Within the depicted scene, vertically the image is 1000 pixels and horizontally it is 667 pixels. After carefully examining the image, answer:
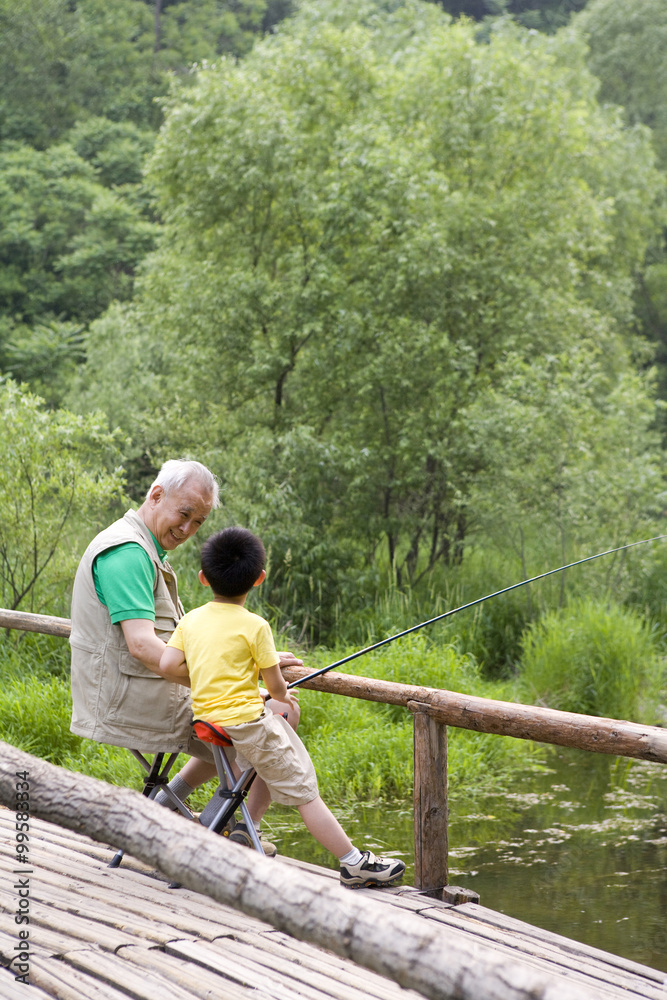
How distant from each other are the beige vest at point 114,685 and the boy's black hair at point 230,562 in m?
0.25

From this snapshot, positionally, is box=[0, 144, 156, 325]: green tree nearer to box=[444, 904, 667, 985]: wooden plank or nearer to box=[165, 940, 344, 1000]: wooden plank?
box=[444, 904, 667, 985]: wooden plank

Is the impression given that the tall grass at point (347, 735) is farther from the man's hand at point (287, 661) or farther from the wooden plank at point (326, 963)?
the wooden plank at point (326, 963)

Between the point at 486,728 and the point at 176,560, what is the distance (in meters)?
6.70

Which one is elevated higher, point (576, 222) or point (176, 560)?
point (576, 222)

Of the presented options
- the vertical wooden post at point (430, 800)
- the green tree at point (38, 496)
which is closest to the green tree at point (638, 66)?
the green tree at point (38, 496)

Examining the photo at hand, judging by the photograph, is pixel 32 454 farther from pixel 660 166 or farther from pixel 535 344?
pixel 660 166

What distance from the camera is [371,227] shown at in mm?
11312

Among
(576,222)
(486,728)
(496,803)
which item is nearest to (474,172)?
(576,222)

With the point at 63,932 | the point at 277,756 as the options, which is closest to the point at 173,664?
the point at 277,756

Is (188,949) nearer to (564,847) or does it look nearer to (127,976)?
(127,976)

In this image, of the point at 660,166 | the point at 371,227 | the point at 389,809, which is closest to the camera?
the point at 389,809

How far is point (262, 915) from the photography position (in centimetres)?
144

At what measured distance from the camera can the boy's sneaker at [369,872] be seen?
3.13 m

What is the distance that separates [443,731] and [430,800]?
0.23m
